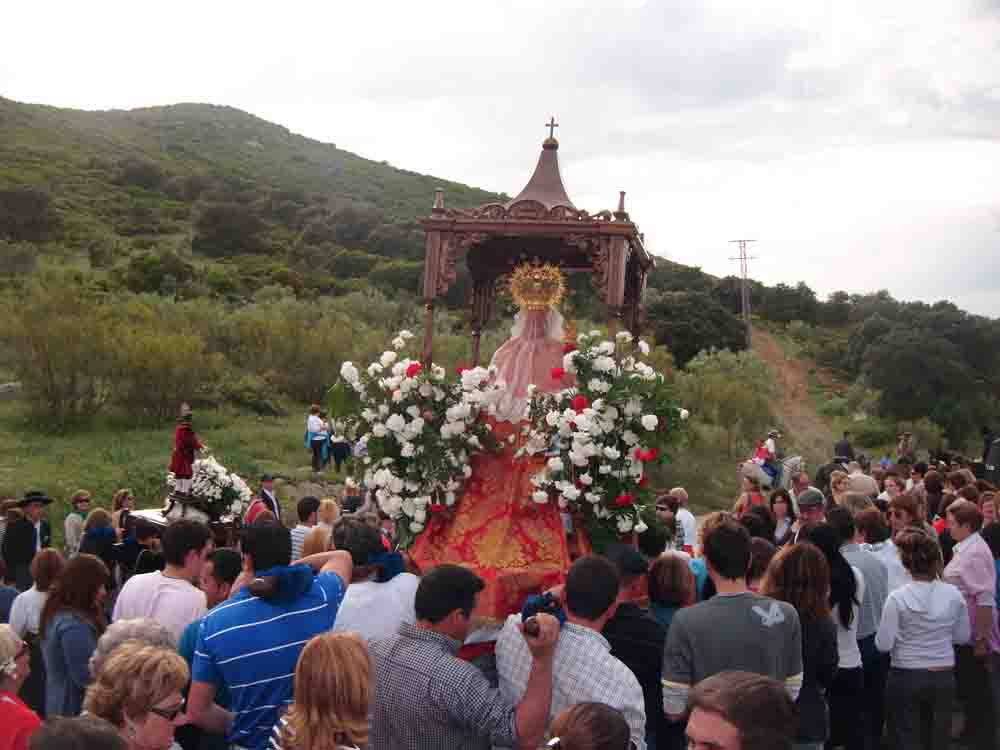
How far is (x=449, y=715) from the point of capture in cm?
423

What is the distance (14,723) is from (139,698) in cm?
60

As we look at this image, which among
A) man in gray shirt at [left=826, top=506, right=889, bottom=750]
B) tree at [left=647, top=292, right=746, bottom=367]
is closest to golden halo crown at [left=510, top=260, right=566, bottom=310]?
man in gray shirt at [left=826, top=506, right=889, bottom=750]

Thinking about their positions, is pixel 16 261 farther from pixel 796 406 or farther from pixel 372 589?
pixel 372 589

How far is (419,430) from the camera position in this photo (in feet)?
26.8

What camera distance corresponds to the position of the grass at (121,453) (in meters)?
20.1

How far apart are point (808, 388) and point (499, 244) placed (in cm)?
4684

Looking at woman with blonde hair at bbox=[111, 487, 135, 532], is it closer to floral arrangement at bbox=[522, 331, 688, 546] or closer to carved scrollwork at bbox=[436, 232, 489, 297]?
carved scrollwork at bbox=[436, 232, 489, 297]

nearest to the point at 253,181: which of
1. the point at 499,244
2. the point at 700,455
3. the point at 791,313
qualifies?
the point at 791,313

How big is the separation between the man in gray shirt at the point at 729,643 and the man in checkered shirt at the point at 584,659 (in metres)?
0.34

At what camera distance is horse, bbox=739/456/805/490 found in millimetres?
11374

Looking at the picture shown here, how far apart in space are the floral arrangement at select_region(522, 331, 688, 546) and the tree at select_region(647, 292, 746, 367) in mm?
39779

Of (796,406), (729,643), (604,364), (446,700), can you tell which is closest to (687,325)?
(796,406)

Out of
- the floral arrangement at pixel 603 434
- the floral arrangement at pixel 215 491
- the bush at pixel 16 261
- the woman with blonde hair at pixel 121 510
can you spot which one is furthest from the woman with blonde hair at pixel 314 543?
the bush at pixel 16 261

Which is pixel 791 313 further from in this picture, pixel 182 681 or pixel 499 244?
pixel 182 681
